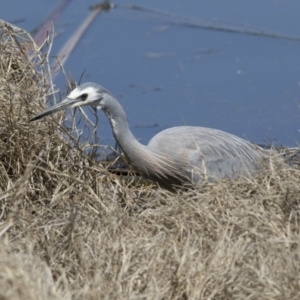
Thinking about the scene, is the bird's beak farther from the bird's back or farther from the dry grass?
the bird's back

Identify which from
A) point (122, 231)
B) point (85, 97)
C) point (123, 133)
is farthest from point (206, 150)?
point (122, 231)

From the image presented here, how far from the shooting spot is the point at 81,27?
8680 millimetres

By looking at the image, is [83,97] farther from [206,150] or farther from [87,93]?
[206,150]

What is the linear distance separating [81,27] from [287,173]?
14.7 ft

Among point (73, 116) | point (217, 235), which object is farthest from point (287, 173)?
point (73, 116)

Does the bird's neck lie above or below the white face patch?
below

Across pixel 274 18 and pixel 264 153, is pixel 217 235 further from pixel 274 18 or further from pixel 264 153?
pixel 274 18

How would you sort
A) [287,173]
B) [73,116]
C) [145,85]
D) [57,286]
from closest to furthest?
[57,286], [287,173], [73,116], [145,85]

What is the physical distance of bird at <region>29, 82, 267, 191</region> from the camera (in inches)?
211

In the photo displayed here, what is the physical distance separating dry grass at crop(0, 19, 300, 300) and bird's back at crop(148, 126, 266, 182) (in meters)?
0.41

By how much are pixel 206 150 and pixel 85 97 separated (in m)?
0.87

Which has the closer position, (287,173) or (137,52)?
(287,173)

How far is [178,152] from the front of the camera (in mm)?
5605

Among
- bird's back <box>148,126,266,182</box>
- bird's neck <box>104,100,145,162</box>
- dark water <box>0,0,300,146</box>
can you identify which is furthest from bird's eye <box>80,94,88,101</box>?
dark water <box>0,0,300,146</box>
